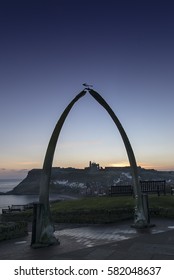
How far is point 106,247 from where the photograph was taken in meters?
9.81

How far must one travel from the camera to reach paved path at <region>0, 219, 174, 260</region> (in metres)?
8.80

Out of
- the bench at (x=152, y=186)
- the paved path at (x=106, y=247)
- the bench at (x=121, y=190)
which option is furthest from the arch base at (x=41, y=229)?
the bench at (x=152, y=186)

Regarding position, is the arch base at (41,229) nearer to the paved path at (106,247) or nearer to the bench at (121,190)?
the paved path at (106,247)

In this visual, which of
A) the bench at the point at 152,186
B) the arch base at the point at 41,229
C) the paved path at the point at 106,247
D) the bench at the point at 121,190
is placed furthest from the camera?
the bench at the point at 121,190

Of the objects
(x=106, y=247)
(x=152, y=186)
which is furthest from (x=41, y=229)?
(x=152, y=186)

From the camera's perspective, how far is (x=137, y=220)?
1375 cm

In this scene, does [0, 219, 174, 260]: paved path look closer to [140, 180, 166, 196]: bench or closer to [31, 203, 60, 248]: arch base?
[31, 203, 60, 248]: arch base

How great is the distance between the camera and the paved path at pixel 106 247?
8.80 meters

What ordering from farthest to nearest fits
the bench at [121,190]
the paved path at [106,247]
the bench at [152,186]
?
the bench at [121,190] → the bench at [152,186] → the paved path at [106,247]

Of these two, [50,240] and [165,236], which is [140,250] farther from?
[50,240]

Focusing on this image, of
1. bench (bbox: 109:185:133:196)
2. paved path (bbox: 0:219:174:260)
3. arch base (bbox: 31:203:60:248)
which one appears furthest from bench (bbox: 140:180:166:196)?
arch base (bbox: 31:203:60:248)

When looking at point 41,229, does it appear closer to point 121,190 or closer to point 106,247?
point 106,247
